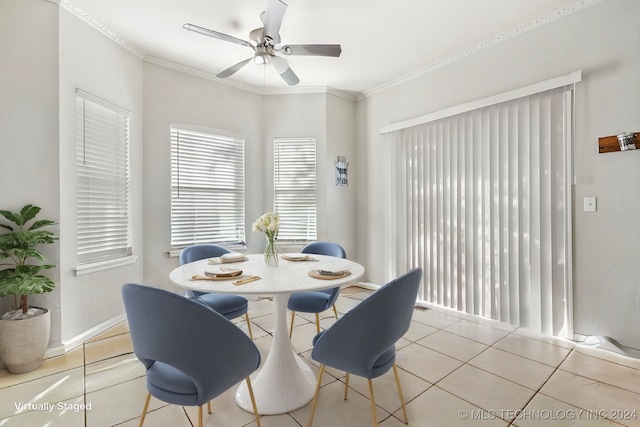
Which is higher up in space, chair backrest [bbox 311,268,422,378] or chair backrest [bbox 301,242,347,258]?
chair backrest [bbox 301,242,347,258]

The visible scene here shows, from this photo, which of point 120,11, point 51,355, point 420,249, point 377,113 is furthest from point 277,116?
point 51,355

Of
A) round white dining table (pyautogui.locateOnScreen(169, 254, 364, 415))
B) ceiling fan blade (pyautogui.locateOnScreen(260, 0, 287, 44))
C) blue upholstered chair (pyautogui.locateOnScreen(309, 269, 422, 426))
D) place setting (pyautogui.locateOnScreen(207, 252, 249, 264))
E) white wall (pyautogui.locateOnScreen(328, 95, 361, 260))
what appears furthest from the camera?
white wall (pyautogui.locateOnScreen(328, 95, 361, 260))

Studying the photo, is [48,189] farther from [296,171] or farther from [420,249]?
[420,249]

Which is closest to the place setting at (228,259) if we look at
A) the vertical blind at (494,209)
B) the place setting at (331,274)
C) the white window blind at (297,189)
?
the place setting at (331,274)

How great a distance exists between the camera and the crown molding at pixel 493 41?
8.26ft

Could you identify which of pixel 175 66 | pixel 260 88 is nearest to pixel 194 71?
pixel 175 66

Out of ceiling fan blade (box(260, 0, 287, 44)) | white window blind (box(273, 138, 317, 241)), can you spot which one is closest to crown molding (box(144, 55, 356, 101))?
white window blind (box(273, 138, 317, 241))

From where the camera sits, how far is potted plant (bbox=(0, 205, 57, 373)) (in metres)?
2.11

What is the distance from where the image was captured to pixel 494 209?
9.95 ft

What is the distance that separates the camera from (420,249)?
3.72 metres

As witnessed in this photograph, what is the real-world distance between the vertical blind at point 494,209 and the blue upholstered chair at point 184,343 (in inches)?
106

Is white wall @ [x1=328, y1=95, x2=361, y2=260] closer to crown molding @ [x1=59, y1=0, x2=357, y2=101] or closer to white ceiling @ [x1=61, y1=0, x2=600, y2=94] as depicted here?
crown molding @ [x1=59, y1=0, x2=357, y2=101]

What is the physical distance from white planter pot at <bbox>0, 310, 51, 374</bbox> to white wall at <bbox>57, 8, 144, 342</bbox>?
0.86ft

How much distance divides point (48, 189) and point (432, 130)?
3.73 m
